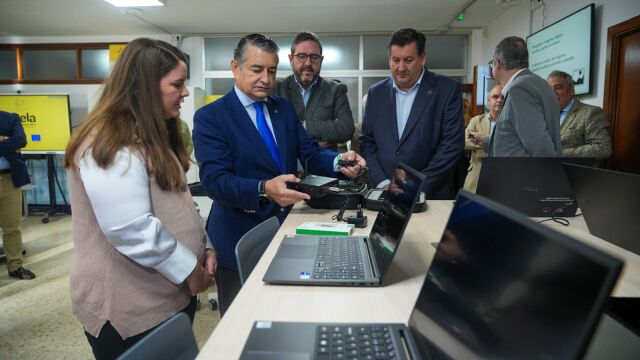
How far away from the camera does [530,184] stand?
1621 millimetres

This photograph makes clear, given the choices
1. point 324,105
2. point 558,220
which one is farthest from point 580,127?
point 324,105

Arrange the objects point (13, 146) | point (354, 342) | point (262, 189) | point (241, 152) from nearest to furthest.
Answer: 1. point (354, 342)
2. point (262, 189)
3. point (241, 152)
4. point (13, 146)

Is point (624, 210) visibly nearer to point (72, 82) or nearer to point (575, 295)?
point (575, 295)

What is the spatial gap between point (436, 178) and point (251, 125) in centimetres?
106

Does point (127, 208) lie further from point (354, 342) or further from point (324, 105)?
point (324, 105)

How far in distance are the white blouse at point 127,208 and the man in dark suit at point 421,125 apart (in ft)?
4.43

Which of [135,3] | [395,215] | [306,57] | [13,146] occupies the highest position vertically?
[135,3]

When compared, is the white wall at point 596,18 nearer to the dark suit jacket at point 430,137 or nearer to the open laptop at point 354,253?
the dark suit jacket at point 430,137

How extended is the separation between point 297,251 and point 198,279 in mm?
304

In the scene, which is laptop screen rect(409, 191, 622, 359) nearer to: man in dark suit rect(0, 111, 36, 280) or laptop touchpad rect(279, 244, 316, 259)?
laptop touchpad rect(279, 244, 316, 259)

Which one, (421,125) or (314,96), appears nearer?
(421,125)

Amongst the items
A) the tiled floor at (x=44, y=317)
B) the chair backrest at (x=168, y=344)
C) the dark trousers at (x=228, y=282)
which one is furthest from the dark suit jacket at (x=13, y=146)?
the chair backrest at (x=168, y=344)

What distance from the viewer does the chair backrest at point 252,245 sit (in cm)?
128

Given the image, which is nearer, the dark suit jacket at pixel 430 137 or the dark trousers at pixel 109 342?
the dark trousers at pixel 109 342
